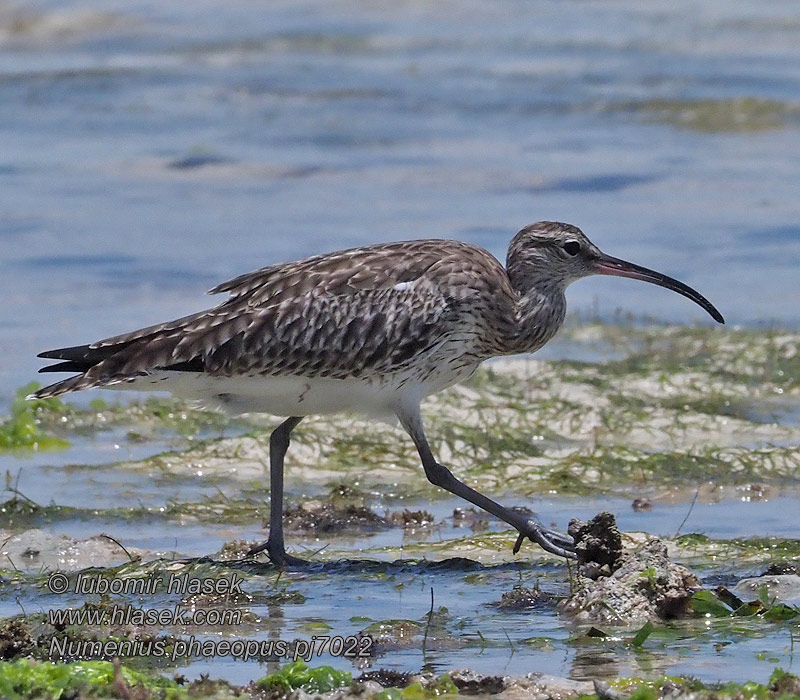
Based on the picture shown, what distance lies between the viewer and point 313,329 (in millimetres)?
8281

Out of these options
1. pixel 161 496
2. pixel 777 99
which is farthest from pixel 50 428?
pixel 777 99

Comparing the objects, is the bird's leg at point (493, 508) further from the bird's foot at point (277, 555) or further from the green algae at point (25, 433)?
the green algae at point (25, 433)

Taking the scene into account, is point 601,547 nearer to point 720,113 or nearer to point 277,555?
point 277,555

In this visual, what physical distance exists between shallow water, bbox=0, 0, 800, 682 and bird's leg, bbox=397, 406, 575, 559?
17cm

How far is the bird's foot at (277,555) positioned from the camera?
7.84m

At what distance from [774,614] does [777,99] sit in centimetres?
1647

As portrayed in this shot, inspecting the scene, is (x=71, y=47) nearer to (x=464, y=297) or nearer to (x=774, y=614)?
(x=464, y=297)

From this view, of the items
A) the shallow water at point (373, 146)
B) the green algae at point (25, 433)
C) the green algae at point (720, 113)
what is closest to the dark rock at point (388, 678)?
the green algae at point (25, 433)

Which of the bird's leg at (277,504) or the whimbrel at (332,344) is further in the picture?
the whimbrel at (332,344)

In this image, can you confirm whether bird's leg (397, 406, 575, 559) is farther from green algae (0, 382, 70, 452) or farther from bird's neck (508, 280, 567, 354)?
green algae (0, 382, 70, 452)

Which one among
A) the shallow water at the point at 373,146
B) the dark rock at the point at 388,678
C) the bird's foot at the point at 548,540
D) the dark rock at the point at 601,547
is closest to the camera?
the dark rock at the point at 388,678

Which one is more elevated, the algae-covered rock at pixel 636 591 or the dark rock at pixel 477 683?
the algae-covered rock at pixel 636 591

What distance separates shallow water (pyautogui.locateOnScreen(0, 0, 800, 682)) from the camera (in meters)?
7.49

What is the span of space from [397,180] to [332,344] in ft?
35.9
